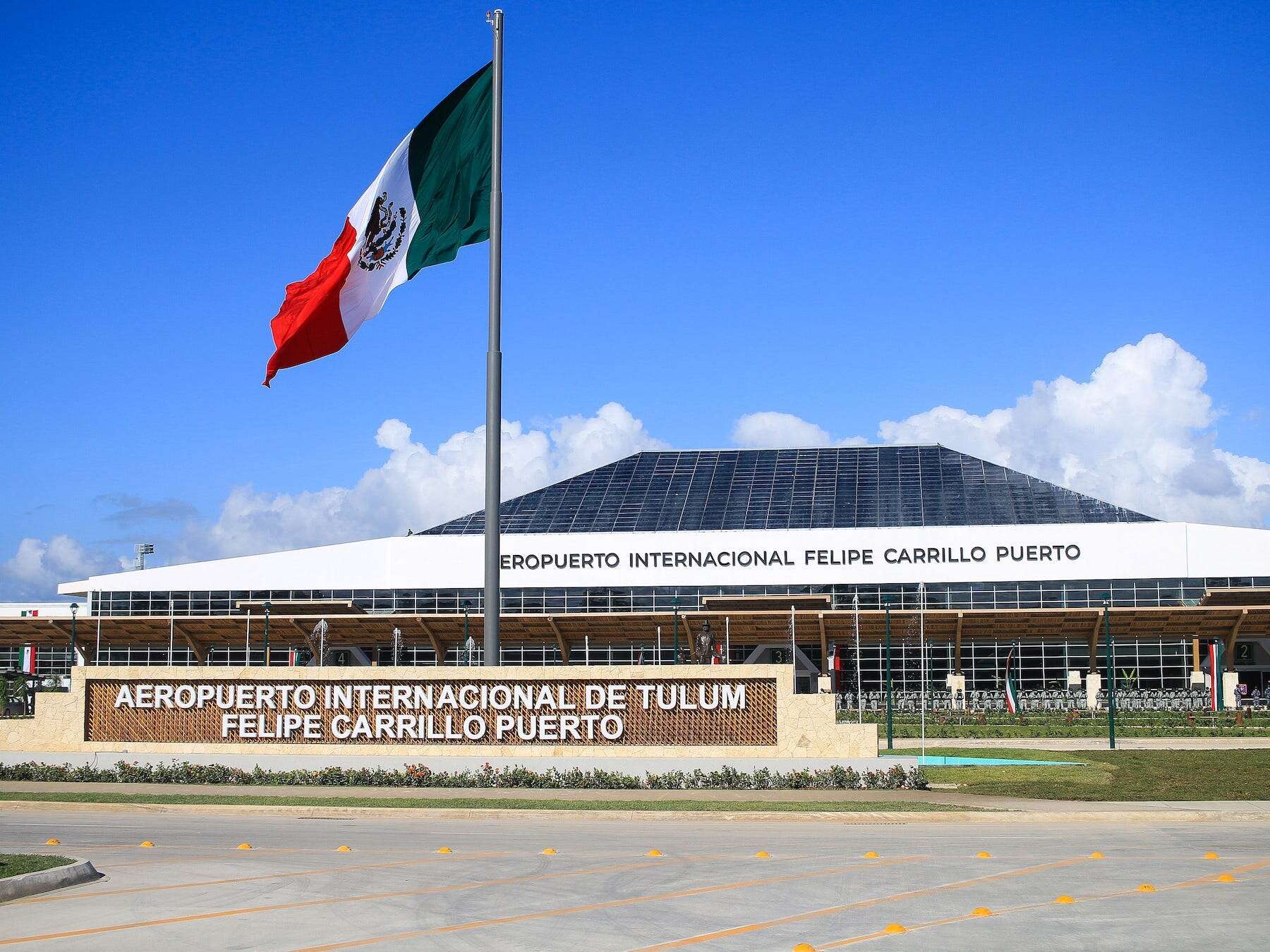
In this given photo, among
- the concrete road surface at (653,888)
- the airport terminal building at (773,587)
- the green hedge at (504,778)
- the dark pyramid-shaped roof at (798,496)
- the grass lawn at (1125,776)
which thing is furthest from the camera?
the dark pyramid-shaped roof at (798,496)

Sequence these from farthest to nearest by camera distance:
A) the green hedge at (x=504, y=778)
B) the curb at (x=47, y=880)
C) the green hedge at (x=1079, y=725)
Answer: the green hedge at (x=1079, y=725) → the green hedge at (x=504, y=778) → the curb at (x=47, y=880)

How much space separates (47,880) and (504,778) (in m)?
12.7

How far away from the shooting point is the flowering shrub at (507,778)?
83.9ft

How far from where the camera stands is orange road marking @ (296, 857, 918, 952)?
1137cm

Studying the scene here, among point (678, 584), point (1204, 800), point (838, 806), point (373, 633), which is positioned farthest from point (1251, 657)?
point (838, 806)

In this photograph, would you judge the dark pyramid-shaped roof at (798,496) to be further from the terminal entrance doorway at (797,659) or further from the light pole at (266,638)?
the light pole at (266,638)

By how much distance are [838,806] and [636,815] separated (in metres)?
3.32

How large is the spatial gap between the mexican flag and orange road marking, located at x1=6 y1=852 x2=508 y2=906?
11052 mm

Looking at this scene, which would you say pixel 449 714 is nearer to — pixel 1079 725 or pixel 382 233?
pixel 382 233

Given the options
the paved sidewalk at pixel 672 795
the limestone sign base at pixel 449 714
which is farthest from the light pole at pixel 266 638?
the paved sidewalk at pixel 672 795

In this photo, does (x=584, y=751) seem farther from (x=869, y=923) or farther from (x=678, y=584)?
(x=678, y=584)

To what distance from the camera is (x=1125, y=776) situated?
92.0 feet

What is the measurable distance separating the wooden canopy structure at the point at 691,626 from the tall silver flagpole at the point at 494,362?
32.8m

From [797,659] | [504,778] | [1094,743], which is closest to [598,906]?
[504,778]
